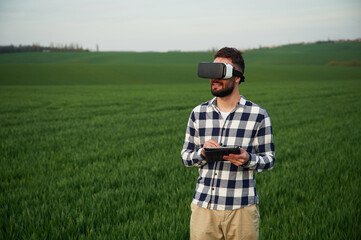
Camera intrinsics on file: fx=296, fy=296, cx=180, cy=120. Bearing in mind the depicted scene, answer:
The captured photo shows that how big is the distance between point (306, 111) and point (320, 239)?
13.3m

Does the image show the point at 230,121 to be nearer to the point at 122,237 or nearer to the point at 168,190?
the point at 122,237

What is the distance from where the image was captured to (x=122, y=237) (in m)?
3.32

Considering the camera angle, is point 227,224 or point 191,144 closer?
point 227,224

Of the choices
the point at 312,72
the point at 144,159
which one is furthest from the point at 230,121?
the point at 312,72

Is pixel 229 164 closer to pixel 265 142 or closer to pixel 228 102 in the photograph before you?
pixel 265 142

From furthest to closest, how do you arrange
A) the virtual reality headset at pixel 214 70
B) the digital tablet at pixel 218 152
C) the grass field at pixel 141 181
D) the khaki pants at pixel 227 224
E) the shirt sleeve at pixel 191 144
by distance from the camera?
the grass field at pixel 141 181 → the shirt sleeve at pixel 191 144 → the khaki pants at pixel 227 224 → the virtual reality headset at pixel 214 70 → the digital tablet at pixel 218 152

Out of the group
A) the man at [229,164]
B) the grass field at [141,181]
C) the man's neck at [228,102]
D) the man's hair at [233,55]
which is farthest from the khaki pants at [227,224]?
the grass field at [141,181]

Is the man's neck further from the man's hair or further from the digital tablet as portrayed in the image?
the digital tablet

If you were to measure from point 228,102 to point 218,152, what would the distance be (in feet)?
1.62

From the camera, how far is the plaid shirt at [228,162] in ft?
7.32

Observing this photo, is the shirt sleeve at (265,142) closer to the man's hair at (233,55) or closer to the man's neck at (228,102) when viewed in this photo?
the man's neck at (228,102)

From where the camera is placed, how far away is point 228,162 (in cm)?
227

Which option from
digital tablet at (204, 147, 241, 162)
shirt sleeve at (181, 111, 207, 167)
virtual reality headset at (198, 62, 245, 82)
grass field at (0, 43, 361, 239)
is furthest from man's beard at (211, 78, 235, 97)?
grass field at (0, 43, 361, 239)

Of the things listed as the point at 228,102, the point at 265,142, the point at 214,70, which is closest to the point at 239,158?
the point at 265,142
